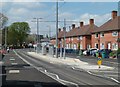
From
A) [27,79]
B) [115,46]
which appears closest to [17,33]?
[115,46]

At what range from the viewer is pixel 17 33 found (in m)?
169

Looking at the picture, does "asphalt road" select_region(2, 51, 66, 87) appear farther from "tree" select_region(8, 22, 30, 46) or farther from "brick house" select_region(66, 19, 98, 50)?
"tree" select_region(8, 22, 30, 46)

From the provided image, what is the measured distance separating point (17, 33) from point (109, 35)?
97.9 m

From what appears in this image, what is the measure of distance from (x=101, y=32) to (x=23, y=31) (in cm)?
9767

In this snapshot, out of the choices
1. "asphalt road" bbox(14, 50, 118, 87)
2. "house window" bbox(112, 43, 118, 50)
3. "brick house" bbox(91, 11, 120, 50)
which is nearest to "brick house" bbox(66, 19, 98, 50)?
"brick house" bbox(91, 11, 120, 50)

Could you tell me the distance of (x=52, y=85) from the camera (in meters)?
17.8

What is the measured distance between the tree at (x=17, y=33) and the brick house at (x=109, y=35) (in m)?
81.0

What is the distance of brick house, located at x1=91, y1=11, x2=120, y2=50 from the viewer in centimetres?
7296

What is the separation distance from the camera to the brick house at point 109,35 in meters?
73.0

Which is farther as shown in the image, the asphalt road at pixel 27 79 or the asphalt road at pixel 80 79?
the asphalt road at pixel 80 79

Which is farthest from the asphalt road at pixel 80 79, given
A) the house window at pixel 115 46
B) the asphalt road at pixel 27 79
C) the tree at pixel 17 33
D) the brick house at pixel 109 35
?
the tree at pixel 17 33

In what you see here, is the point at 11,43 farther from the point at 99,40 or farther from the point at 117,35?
the point at 117,35

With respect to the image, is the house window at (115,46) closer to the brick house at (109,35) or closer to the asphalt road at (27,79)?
the brick house at (109,35)

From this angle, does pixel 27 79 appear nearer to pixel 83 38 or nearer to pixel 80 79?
pixel 80 79
